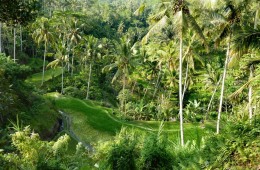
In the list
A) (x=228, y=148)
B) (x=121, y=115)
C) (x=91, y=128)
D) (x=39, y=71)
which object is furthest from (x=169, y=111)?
(x=228, y=148)

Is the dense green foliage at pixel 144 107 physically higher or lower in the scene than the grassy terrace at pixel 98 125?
higher

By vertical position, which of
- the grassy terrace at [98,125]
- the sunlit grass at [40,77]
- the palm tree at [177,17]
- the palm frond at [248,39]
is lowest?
the grassy terrace at [98,125]

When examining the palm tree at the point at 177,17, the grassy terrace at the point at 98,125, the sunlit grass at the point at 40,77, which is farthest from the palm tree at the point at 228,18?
the sunlit grass at the point at 40,77

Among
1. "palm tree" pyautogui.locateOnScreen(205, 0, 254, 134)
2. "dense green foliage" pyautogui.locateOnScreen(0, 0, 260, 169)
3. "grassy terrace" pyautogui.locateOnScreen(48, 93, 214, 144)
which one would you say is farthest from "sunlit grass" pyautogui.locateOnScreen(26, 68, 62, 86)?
"palm tree" pyautogui.locateOnScreen(205, 0, 254, 134)

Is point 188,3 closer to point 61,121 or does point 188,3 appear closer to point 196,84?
point 61,121

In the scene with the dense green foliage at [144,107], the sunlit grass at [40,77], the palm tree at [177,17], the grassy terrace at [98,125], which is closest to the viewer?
the dense green foliage at [144,107]

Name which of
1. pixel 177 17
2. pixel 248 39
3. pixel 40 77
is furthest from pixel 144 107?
pixel 248 39

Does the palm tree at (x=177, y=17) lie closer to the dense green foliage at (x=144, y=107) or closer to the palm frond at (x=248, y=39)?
the dense green foliage at (x=144, y=107)

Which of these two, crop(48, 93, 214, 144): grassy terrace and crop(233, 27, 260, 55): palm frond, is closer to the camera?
crop(233, 27, 260, 55): palm frond

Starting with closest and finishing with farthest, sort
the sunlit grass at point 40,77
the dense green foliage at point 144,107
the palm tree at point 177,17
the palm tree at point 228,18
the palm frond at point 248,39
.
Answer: the dense green foliage at point 144,107, the palm frond at point 248,39, the palm tree at point 177,17, the palm tree at point 228,18, the sunlit grass at point 40,77

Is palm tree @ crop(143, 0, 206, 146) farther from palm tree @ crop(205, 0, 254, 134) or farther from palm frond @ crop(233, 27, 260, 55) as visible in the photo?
palm frond @ crop(233, 27, 260, 55)

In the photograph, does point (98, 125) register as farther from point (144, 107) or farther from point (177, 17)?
point (177, 17)
